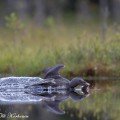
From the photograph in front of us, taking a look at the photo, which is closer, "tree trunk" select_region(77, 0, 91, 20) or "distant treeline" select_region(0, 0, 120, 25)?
"distant treeline" select_region(0, 0, 120, 25)

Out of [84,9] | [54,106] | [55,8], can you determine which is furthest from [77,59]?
[55,8]

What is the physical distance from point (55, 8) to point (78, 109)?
37988 millimetres

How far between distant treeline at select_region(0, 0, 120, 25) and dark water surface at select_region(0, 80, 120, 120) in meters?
28.2

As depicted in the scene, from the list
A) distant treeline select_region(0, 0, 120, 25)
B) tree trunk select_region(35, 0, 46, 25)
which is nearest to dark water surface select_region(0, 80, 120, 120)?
tree trunk select_region(35, 0, 46, 25)

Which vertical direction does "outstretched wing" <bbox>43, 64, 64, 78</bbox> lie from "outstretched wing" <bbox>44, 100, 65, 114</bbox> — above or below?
above

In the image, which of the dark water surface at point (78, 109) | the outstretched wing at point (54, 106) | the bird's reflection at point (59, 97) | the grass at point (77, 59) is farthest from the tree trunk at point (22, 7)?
the outstretched wing at point (54, 106)

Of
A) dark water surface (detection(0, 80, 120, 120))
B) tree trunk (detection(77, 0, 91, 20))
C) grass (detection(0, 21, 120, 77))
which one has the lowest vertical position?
tree trunk (detection(77, 0, 91, 20))

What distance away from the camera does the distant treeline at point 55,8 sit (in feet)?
153

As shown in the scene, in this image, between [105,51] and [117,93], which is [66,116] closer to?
[117,93]

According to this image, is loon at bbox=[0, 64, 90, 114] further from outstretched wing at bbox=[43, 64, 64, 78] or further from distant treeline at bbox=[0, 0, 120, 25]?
distant treeline at bbox=[0, 0, 120, 25]

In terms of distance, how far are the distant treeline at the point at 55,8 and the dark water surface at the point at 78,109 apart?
28250 mm

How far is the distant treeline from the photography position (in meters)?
46.7

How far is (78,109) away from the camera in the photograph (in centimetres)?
1486

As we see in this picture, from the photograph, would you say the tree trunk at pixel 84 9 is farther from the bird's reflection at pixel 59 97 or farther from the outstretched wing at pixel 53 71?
the bird's reflection at pixel 59 97
